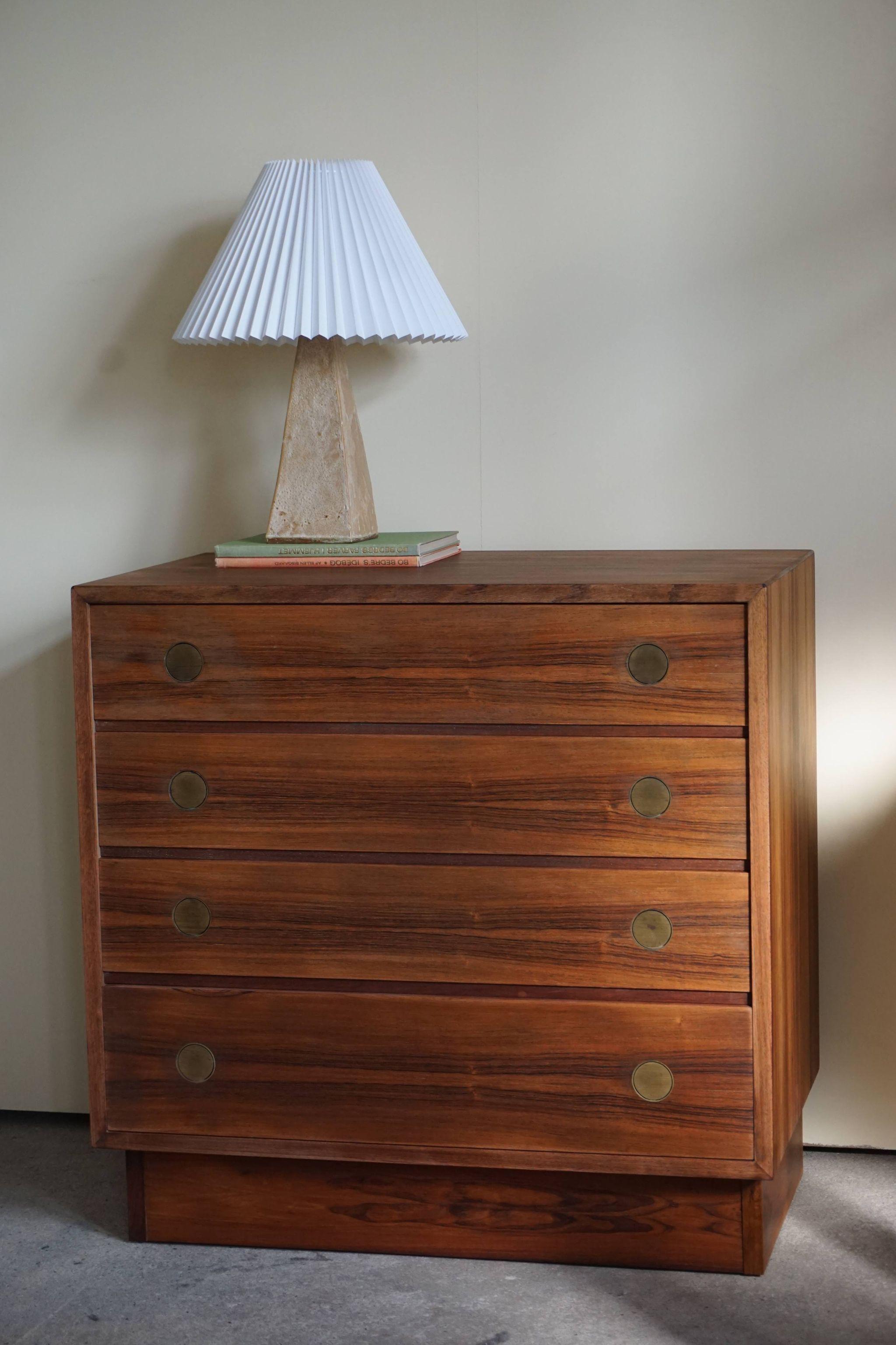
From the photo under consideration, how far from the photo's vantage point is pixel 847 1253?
1.70 metres

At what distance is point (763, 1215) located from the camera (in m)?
1.62

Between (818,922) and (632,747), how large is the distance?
2.00ft

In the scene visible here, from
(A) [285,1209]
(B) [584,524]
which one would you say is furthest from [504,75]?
(A) [285,1209]

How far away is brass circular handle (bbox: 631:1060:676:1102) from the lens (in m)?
1.56

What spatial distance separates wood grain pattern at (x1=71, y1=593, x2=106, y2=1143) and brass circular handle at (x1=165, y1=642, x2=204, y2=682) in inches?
3.9

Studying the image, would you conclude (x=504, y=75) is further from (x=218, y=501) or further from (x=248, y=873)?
(x=248, y=873)

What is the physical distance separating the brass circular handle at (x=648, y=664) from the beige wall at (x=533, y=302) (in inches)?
19.2

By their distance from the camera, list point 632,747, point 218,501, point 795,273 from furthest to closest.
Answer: point 218,501
point 795,273
point 632,747

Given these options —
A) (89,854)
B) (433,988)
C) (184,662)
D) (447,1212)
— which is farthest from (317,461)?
(447,1212)

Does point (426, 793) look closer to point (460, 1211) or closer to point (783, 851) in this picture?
point (783, 851)

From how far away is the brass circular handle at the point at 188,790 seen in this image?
1627 millimetres

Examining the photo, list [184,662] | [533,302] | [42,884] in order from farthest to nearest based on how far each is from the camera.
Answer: [42,884]
[533,302]
[184,662]

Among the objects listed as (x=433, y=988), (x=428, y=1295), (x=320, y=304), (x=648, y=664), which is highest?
(x=320, y=304)

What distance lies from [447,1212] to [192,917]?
1.59ft
